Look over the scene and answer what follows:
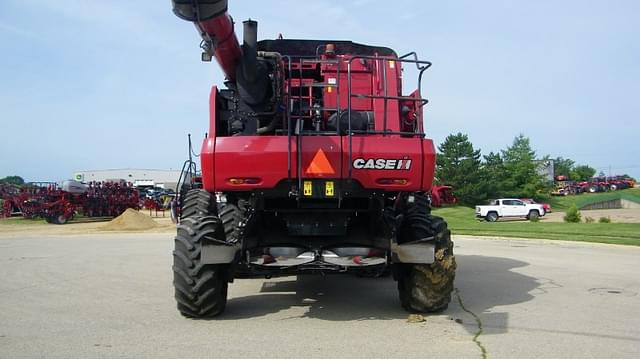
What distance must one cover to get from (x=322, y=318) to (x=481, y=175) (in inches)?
2142

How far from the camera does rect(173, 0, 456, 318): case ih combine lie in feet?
19.8

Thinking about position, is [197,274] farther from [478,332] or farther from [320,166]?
[478,332]

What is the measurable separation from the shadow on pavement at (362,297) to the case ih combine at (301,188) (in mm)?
458

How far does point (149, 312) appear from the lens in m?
7.04

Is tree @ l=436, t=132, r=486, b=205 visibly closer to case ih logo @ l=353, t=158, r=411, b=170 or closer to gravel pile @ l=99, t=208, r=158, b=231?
gravel pile @ l=99, t=208, r=158, b=231

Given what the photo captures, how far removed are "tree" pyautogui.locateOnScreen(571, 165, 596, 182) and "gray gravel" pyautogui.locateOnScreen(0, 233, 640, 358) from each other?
112986mm

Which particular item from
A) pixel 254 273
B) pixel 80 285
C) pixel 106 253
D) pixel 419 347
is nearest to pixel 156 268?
pixel 80 285

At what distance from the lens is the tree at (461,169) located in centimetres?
5728

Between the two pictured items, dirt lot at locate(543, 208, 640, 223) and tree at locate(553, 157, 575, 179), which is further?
tree at locate(553, 157, 575, 179)

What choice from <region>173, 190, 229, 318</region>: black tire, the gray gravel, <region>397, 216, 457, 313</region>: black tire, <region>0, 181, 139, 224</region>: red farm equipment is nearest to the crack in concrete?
the gray gravel

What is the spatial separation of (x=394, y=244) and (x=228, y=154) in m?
2.06

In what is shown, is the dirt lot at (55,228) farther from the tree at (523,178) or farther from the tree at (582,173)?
the tree at (582,173)

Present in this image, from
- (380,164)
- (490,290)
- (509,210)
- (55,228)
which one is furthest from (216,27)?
(509,210)

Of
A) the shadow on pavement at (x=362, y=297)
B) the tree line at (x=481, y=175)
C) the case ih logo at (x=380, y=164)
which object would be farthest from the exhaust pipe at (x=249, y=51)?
the tree line at (x=481, y=175)
